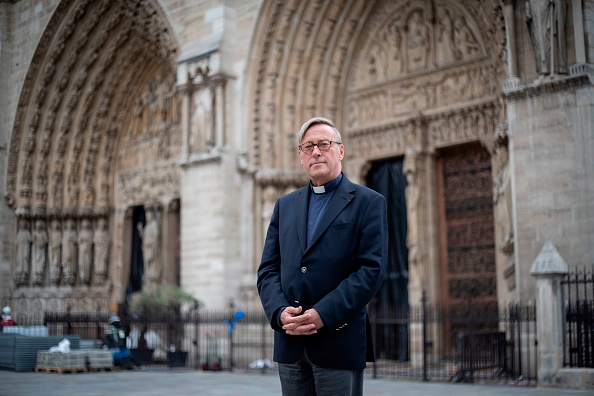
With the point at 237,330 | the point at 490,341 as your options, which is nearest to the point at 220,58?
the point at 237,330

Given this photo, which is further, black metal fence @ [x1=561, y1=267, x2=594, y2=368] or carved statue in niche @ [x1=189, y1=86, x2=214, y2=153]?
carved statue in niche @ [x1=189, y1=86, x2=214, y2=153]

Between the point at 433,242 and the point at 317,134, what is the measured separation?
12.2 metres

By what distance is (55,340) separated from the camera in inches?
535

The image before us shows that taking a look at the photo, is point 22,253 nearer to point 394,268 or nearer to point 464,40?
point 394,268

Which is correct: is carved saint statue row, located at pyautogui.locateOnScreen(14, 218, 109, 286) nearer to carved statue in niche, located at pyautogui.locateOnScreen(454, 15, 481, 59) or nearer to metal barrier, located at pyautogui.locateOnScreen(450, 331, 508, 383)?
carved statue in niche, located at pyautogui.locateOnScreen(454, 15, 481, 59)

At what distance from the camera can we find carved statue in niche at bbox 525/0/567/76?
1064 centimetres

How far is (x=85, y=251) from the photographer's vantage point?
21141 millimetres

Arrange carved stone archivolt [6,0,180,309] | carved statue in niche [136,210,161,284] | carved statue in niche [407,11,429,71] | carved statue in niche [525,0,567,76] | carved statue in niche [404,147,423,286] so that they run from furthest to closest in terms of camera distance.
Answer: carved stone archivolt [6,0,180,309] < carved statue in niche [136,210,161,284] < carved statue in niche [407,11,429,71] < carved statue in niche [404,147,423,286] < carved statue in niche [525,0,567,76]

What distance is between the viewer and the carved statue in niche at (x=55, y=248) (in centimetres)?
2102

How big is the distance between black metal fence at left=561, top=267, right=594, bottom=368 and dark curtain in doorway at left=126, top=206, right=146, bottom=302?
13.6m

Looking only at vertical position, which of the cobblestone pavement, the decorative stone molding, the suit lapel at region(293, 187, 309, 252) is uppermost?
the decorative stone molding

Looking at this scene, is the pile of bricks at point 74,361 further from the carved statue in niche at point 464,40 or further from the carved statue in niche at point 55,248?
the carved statue in niche at point 464,40

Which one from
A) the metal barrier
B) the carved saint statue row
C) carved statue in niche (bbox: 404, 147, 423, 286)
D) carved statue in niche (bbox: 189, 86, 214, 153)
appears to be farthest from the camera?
the carved saint statue row

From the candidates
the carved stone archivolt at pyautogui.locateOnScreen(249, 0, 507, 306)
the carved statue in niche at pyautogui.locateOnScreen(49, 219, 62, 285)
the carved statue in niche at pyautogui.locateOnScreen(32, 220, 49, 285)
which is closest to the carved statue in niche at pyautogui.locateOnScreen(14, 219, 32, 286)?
the carved statue in niche at pyautogui.locateOnScreen(32, 220, 49, 285)
